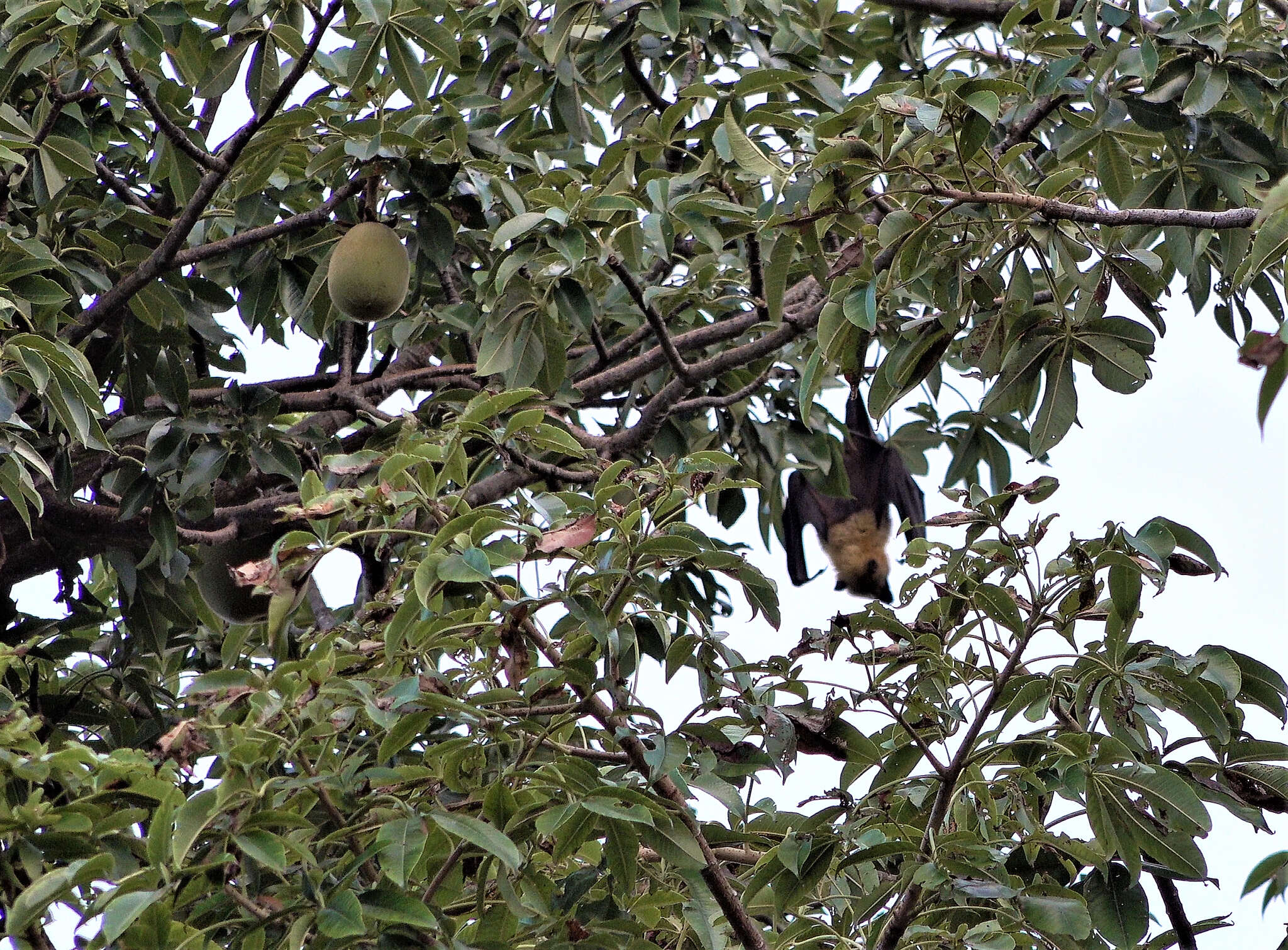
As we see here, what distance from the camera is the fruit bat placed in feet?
16.8

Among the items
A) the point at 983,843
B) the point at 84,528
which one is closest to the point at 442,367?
the point at 84,528

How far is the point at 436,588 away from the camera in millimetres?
1965

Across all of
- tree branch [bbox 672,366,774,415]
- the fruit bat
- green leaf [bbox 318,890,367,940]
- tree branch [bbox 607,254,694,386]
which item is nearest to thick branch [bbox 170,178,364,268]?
tree branch [bbox 607,254,694,386]

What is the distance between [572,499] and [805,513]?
3.17 m

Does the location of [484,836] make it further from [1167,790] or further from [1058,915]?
[1167,790]

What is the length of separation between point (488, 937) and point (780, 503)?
240 centimetres

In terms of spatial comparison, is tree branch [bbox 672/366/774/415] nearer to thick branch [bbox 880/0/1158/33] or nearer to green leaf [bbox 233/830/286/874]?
thick branch [bbox 880/0/1158/33]

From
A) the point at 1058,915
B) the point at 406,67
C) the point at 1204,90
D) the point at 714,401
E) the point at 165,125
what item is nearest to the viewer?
the point at 1058,915

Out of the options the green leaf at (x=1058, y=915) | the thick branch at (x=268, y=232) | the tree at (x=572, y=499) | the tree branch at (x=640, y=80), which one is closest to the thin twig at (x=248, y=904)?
the tree at (x=572, y=499)

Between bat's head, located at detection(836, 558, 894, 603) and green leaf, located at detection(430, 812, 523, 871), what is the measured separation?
361cm

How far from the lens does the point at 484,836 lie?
1.80 metres

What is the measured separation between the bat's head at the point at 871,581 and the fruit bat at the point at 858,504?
0.22ft

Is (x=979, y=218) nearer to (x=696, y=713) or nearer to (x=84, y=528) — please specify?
(x=696, y=713)

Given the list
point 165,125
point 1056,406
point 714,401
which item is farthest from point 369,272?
point 1056,406
